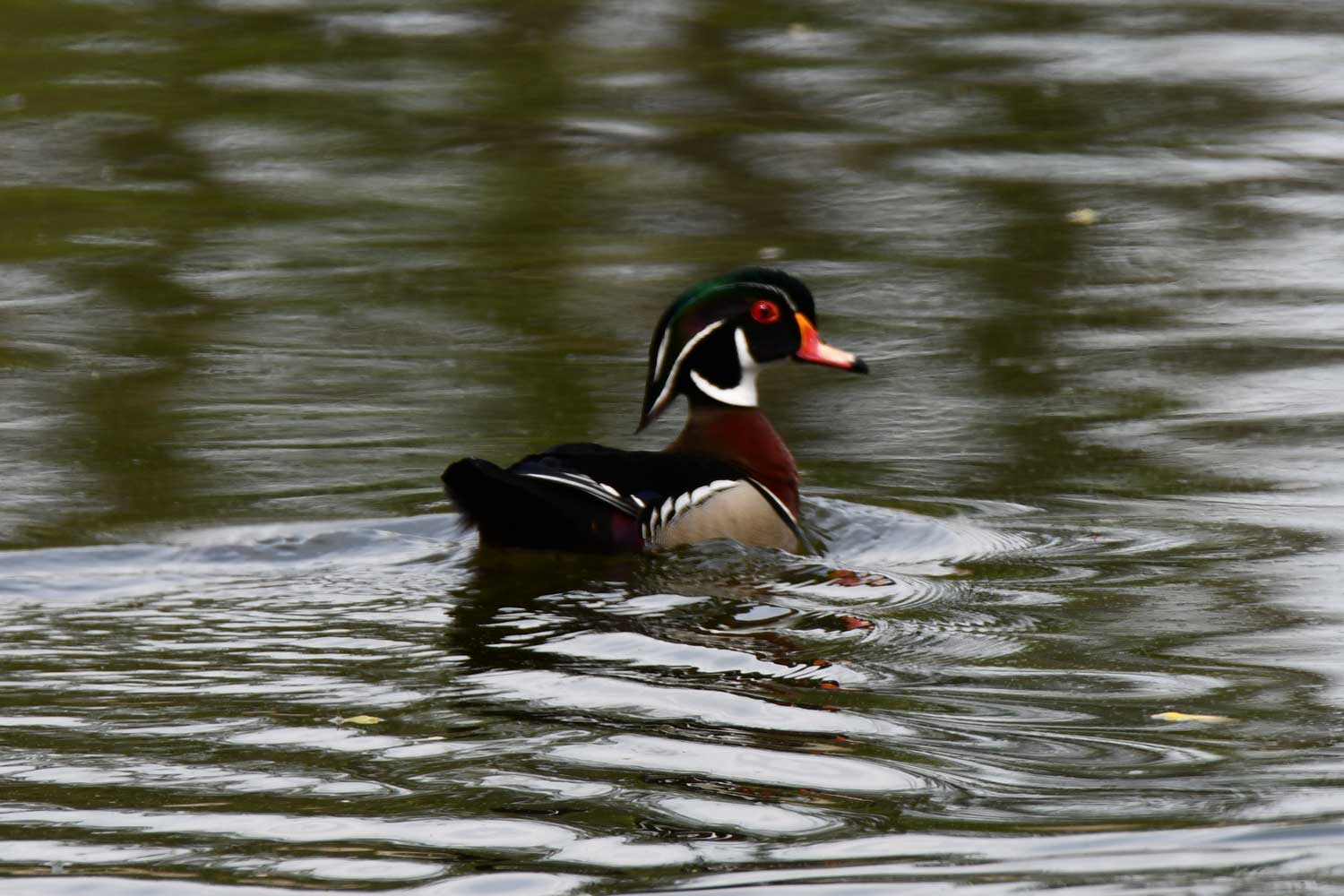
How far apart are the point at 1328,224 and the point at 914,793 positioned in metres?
8.40

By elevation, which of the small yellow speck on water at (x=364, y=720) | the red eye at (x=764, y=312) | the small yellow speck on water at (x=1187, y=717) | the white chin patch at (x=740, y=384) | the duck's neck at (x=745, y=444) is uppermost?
the red eye at (x=764, y=312)

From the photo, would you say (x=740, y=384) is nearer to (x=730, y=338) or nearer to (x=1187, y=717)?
(x=730, y=338)

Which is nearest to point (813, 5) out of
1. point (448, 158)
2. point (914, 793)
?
point (448, 158)

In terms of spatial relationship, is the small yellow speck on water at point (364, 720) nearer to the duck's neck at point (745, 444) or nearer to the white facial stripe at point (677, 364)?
the duck's neck at point (745, 444)

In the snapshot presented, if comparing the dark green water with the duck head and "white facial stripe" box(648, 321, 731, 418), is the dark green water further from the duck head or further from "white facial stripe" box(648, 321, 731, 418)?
"white facial stripe" box(648, 321, 731, 418)

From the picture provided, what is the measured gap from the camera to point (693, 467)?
777 cm

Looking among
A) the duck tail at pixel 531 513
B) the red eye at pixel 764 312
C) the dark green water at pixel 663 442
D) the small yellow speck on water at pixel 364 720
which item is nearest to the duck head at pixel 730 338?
the red eye at pixel 764 312

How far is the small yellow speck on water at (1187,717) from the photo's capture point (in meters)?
5.56

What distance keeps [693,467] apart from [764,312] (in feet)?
2.67

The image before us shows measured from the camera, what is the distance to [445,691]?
Answer: 588cm

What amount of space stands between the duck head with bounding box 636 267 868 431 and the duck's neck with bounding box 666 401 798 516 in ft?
0.18

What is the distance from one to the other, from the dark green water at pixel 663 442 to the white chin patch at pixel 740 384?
0.45 metres

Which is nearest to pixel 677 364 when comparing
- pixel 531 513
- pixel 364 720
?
pixel 531 513

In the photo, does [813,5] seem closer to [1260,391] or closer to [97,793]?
[1260,391]
